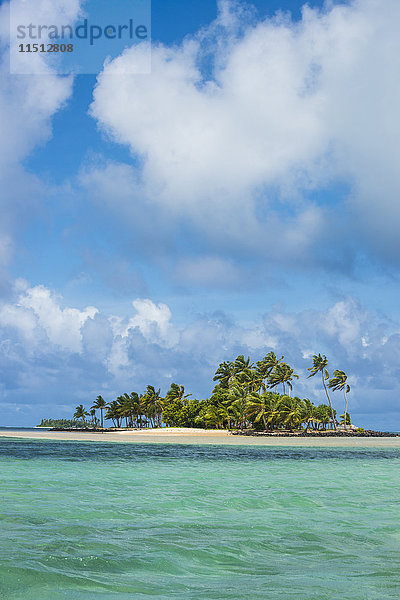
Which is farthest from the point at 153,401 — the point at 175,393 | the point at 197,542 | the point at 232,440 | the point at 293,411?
the point at 197,542

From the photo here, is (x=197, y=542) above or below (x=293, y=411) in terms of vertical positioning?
below

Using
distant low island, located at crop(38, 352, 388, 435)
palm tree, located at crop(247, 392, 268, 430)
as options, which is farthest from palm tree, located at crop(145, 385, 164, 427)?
palm tree, located at crop(247, 392, 268, 430)

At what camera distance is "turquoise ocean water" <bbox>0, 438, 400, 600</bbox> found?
727 centimetres

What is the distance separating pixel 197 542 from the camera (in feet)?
33.3

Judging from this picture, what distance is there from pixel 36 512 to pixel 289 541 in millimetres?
6779

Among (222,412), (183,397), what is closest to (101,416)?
(183,397)

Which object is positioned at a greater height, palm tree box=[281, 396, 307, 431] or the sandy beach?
palm tree box=[281, 396, 307, 431]

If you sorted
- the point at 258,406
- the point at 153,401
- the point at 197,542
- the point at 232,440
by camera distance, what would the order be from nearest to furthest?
the point at 197,542
the point at 232,440
the point at 258,406
the point at 153,401

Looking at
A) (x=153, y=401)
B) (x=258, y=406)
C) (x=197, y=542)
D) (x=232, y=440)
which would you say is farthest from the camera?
(x=153, y=401)

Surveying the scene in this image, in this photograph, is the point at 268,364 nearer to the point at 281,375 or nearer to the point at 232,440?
the point at 281,375

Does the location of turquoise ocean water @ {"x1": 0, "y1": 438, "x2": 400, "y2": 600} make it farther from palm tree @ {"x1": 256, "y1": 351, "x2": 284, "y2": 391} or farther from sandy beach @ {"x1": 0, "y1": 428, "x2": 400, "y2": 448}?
palm tree @ {"x1": 256, "y1": 351, "x2": 284, "y2": 391}

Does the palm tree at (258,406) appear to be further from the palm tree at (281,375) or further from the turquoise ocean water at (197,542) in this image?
the turquoise ocean water at (197,542)

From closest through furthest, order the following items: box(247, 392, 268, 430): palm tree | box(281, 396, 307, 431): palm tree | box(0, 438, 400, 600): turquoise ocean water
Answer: box(0, 438, 400, 600): turquoise ocean water < box(247, 392, 268, 430): palm tree < box(281, 396, 307, 431): palm tree

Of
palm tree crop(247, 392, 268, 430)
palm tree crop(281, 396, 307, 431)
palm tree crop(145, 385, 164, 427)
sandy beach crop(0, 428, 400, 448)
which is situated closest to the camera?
sandy beach crop(0, 428, 400, 448)
